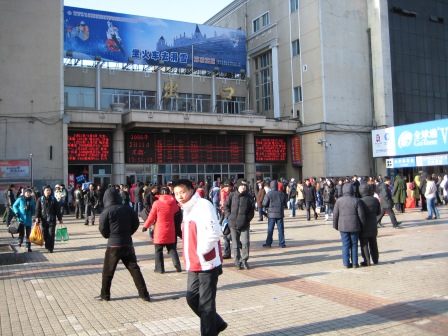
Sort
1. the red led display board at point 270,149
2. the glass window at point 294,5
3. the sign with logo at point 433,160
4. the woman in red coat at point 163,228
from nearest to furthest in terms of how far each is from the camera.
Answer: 1. the woman in red coat at point 163,228
2. the sign with logo at point 433,160
3. the red led display board at point 270,149
4. the glass window at point 294,5

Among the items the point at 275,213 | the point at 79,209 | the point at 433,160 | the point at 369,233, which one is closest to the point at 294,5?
the point at 433,160

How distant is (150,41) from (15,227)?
81.8ft

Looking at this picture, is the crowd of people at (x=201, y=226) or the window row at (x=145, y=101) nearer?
the crowd of people at (x=201, y=226)

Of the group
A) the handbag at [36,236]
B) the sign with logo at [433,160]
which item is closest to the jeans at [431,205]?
the sign with logo at [433,160]

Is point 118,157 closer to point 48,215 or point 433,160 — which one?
point 48,215

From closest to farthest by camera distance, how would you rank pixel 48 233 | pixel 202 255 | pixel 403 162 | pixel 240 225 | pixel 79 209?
1. pixel 202 255
2. pixel 240 225
3. pixel 48 233
4. pixel 79 209
5. pixel 403 162

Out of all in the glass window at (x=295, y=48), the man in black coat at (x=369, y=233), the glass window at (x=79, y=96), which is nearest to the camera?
the man in black coat at (x=369, y=233)

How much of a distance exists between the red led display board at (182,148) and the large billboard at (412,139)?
32.8 ft

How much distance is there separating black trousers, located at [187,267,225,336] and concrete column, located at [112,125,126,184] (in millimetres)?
24752

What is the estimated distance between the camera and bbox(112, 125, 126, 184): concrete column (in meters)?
28.7

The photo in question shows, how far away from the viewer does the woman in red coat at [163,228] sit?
8850 millimetres

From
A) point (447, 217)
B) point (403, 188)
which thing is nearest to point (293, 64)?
point (403, 188)

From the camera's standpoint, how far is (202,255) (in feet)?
14.6

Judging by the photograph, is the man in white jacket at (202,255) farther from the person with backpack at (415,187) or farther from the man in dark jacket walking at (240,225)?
the person with backpack at (415,187)
